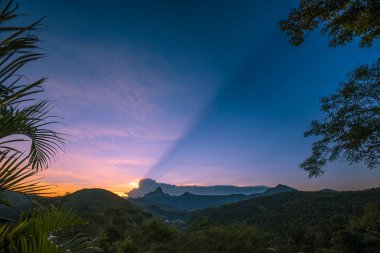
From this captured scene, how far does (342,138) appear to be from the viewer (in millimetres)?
11883

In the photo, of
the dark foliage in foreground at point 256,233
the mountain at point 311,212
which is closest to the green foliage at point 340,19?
the dark foliage in foreground at point 256,233

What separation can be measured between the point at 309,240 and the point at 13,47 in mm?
32575

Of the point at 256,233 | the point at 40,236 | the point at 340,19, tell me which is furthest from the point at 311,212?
the point at 40,236

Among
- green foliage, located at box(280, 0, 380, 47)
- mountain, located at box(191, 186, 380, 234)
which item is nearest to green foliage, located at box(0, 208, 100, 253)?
green foliage, located at box(280, 0, 380, 47)

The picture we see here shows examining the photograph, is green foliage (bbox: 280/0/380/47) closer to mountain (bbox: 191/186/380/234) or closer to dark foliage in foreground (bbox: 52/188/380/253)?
dark foliage in foreground (bbox: 52/188/380/253)

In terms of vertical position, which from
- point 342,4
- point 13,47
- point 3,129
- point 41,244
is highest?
point 342,4

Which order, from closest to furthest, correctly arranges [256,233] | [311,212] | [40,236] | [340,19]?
[40,236]
[340,19]
[256,233]
[311,212]

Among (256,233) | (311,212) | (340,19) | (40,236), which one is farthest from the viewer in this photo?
(311,212)

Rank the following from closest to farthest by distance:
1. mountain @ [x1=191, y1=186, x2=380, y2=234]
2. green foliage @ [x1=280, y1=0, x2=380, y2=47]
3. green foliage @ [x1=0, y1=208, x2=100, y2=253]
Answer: green foliage @ [x1=0, y1=208, x2=100, y2=253]
green foliage @ [x1=280, y1=0, x2=380, y2=47]
mountain @ [x1=191, y1=186, x2=380, y2=234]

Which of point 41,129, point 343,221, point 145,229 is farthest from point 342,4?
point 343,221

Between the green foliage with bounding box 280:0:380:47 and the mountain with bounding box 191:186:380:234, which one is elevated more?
the green foliage with bounding box 280:0:380:47

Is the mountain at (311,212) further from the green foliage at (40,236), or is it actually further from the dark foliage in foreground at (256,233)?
the green foliage at (40,236)

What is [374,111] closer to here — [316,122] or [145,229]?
[316,122]

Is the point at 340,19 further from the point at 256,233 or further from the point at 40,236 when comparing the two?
the point at 256,233
